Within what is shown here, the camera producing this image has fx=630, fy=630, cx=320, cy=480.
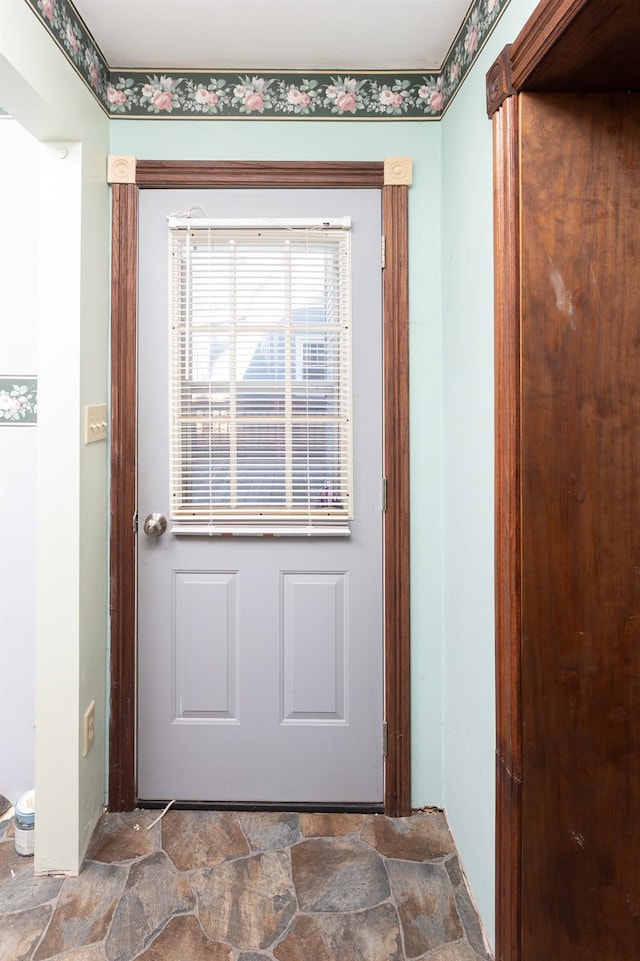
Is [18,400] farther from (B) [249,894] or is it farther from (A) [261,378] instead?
(B) [249,894]

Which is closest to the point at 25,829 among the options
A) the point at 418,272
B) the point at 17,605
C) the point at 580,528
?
the point at 17,605

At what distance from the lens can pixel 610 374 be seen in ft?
4.41

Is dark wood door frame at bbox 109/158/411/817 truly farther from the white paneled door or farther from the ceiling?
the ceiling

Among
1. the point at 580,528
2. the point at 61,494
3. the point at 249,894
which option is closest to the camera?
the point at 580,528

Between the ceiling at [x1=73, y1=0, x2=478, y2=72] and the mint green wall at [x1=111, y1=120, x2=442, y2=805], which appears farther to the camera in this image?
the mint green wall at [x1=111, y1=120, x2=442, y2=805]

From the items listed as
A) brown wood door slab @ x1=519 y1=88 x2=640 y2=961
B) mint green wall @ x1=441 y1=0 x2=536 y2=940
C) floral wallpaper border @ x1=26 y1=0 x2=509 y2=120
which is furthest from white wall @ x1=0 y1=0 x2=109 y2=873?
brown wood door slab @ x1=519 y1=88 x2=640 y2=961

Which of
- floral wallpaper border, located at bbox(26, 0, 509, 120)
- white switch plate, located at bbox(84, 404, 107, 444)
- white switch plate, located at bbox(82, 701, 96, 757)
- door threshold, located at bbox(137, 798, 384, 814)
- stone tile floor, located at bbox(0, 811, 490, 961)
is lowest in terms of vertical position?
stone tile floor, located at bbox(0, 811, 490, 961)

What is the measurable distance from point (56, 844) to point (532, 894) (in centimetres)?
134

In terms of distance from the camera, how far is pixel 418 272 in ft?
6.97

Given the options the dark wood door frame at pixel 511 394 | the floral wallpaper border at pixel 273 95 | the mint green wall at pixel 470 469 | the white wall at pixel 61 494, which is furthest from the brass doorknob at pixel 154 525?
the floral wallpaper border at pixel 273 95

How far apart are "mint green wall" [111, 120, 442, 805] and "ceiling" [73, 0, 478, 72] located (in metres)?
0.18

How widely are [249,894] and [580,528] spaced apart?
136cm

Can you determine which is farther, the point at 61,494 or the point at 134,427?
the point at 134,427

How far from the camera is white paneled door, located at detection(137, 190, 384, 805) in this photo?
2119 mm
